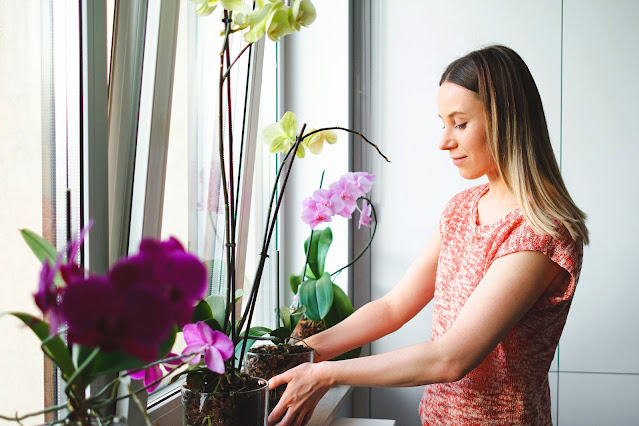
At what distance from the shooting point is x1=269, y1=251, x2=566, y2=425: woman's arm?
1.15 meters

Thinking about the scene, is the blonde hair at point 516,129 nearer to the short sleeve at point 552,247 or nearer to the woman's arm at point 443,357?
the short sleeve at point 552,247

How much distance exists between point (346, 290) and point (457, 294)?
87 cm

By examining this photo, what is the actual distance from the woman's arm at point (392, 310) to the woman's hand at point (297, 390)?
32cm

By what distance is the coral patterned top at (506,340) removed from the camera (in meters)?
1.25

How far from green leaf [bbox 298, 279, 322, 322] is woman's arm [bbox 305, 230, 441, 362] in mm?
161

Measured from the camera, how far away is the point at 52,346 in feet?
1.76

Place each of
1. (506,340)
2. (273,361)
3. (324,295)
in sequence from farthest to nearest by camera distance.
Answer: (324,295), (506,340), (273,361)

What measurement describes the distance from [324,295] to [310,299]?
0.14 feet

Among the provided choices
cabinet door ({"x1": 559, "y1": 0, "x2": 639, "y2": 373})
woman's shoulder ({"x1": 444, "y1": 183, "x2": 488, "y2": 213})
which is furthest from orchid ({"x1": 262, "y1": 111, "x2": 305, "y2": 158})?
cabinet door ({"x1": 559, "y1": 0, "x2": 639, "y2": 373})

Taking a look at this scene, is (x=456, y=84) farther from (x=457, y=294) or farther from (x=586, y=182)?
(x=586, y=182)

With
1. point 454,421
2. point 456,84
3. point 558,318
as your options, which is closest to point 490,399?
point 454,421

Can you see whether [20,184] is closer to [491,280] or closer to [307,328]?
[491,280]

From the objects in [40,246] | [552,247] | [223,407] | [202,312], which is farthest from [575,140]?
[40,246]

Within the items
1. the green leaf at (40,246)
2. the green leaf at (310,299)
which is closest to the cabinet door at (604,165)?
the green leaf at (310,299)
